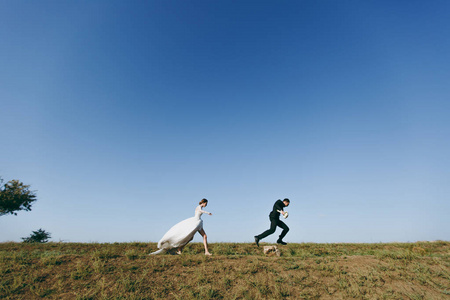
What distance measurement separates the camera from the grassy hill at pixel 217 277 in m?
7.26

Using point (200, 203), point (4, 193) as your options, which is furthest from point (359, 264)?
point (4, 193)

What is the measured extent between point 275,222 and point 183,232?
4.98 metres

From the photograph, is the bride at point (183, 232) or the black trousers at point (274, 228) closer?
the bride at point (183, 232)

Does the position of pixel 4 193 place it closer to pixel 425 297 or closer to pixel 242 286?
pixel 242 286

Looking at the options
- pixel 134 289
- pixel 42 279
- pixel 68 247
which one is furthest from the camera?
pixel 68 247

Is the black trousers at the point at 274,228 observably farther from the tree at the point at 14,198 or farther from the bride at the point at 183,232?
the tree at the point at 14,198

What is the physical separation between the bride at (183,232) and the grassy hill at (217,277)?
2.94ft

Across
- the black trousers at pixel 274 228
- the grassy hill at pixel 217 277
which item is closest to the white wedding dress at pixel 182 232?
the grassy hill at pixel 217 277


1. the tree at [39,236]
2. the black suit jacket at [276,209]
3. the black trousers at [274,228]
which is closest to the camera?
the black trousers at [274,228]

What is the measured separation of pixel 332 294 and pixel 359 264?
2340 mm

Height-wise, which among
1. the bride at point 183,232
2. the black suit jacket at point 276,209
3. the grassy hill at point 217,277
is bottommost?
the grassy hill at point 217,277

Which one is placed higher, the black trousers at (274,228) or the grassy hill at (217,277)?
the black trousers at (274,228)

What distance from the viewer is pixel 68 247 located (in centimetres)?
1487

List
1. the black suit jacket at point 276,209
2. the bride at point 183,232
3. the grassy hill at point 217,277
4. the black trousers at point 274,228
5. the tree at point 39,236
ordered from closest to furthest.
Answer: the grassy hill at point 217,277
the bride at point 183,232
the black trousers at point 274,228
the black suit jacket at point 276,209
the tree at point 39,236
